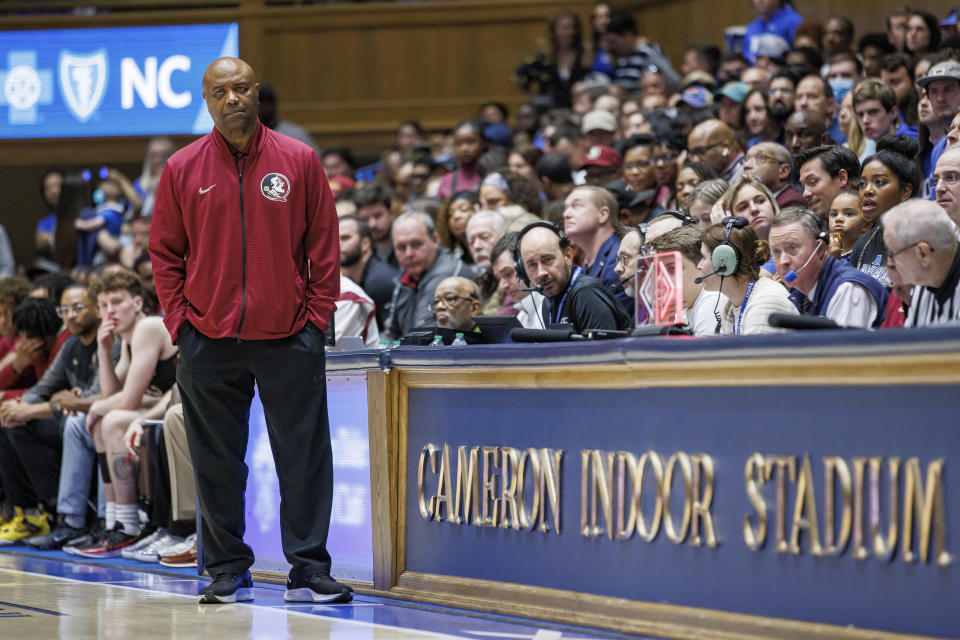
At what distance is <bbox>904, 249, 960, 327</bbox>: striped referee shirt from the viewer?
4.18m

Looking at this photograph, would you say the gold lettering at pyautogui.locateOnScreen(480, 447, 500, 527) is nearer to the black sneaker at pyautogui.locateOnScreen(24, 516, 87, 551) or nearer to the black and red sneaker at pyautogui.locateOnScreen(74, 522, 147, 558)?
the black and red sneaker at pyautogui.locateOnScreen(74, 522, 147, 558)

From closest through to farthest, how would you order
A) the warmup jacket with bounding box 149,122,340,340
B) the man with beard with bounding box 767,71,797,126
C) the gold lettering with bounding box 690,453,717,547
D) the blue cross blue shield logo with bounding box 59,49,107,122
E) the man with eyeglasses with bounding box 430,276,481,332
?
the gold lettering with bounding box 690,453,717,547 < the warmup jacket with bounding box 149,122,340,340 < the man with eyeglasses with bounding box 430,276,481,332 < the man with beard with bounding box 767,71,797,126 < the blue cross blue shield logo with bounding box 59,49,107,122

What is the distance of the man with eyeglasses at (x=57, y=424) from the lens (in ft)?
27.0

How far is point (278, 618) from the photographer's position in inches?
189

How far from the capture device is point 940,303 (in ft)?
13.9

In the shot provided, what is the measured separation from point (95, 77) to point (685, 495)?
26.9ft

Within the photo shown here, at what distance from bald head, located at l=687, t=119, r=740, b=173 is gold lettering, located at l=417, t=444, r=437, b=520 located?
11.8ft

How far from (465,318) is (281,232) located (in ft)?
6.91

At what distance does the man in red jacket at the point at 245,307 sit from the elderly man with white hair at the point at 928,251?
7.06ft

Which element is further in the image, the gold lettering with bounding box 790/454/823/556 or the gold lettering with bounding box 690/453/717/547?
the gold lettering with bounding box 690/453/717/547

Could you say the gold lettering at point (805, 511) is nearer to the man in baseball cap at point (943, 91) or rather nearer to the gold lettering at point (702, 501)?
the gold lettering at point (702, 501)

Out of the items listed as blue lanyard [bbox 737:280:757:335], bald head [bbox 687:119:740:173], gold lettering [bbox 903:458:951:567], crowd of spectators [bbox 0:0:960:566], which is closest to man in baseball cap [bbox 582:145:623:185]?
crowd of spectators [bbox 0:0:960:566]

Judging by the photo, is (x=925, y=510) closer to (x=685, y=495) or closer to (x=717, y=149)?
(x=685, y=495)

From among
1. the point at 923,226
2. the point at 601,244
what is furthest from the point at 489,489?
the point at 601,244
